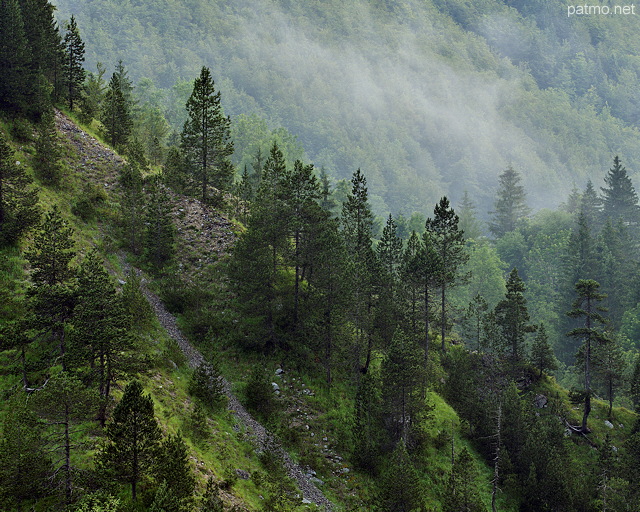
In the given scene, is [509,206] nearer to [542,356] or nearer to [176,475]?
[542,356]

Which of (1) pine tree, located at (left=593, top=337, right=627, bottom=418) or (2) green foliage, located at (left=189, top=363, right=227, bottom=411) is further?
(1) pine tree, located at (left=593, top=337, right=627, bottom=418)

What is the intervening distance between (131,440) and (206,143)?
112 feet

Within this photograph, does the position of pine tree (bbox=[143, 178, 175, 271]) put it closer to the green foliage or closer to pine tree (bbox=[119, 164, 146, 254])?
pine tree (bbox=[119, 164, 146, 254])

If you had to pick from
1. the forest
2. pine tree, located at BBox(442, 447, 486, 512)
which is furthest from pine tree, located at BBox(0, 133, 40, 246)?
pine tree, located at BBox(442, 447, 486, 512)

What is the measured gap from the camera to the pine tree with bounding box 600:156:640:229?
315ft

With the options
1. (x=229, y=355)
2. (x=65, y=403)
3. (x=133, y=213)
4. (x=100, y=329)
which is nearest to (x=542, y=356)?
(x=229, y=355)

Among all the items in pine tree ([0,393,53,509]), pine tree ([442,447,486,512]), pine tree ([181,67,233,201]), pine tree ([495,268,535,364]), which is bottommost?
pine tree ([442,447,486,512])

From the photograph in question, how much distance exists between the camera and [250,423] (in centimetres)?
2644

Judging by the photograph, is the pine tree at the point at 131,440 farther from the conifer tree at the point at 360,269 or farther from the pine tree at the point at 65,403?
the conifer tree at the point at 360,269

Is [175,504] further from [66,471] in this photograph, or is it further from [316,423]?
[316,423]

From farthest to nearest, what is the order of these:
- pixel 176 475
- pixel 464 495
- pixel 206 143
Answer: pixel 206 143, pixel 464 495, pixel 176 475

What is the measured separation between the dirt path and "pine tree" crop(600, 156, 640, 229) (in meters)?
99.0

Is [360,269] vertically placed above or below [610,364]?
above

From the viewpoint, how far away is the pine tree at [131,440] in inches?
562
